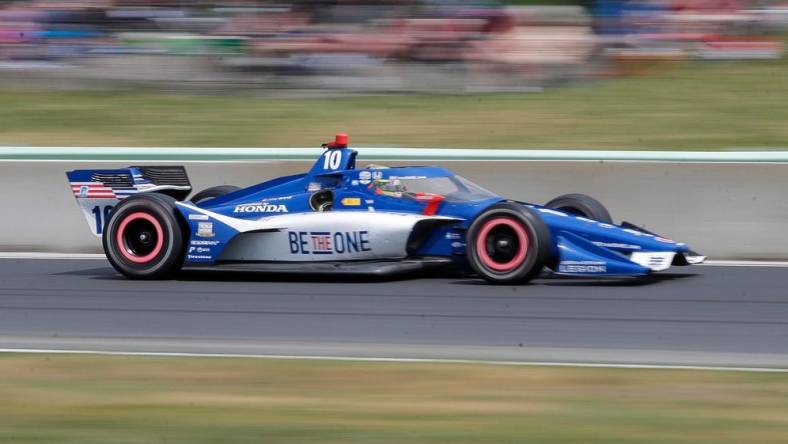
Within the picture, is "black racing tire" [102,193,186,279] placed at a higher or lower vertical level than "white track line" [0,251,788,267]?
higher

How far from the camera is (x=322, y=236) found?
31.4ft

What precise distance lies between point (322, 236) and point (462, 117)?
6.21 meters

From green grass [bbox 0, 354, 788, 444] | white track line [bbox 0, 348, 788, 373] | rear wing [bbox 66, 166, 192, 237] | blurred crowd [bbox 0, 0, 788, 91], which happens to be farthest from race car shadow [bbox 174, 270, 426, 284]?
blurred crowd [bbox 0, 0, 788, 91]

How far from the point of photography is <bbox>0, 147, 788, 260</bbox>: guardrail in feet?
34.8

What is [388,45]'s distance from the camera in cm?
1645

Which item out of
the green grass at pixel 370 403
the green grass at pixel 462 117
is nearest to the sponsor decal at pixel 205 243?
the green grass at pixel 370 403

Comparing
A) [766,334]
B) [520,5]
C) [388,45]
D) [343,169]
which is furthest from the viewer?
[520,5]

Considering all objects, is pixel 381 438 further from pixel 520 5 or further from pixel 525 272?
pixel 520 5

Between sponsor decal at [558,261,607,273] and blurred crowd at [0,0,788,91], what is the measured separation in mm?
7592

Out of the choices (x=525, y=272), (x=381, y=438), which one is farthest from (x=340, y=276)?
(x=381, y=438)

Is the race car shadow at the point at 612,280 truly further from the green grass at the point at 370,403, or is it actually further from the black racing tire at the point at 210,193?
the green grass at the point at 370,403

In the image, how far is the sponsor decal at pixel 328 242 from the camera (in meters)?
9.51

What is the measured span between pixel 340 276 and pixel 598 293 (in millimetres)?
2204

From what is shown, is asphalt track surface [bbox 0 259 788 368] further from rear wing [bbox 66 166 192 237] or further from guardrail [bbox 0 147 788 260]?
guardrail [bbox 0 147 788 260]
